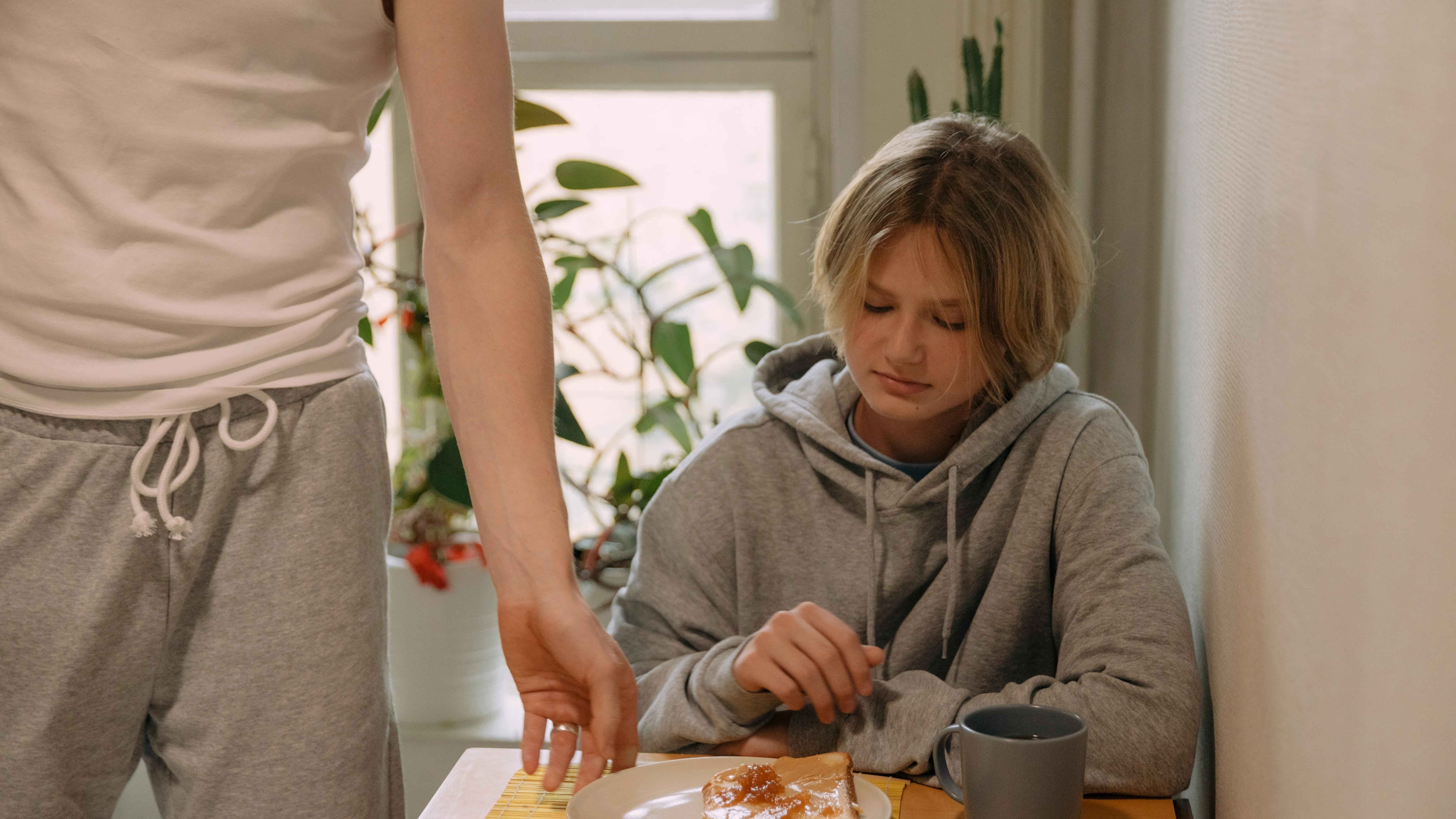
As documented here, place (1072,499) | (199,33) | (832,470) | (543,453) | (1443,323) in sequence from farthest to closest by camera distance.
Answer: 1. (832,470)
2. (1072,499)
3. (543,453)
4. (199,33)
5. (1443,323)

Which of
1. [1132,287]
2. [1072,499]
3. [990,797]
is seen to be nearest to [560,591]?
[990,797]

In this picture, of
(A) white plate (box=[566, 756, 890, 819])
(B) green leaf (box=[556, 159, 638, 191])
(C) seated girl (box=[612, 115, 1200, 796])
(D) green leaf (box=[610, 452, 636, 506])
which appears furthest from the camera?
(D) green leaf (box=[610, 452, 636, 506])

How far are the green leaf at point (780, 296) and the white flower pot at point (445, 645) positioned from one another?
65cm

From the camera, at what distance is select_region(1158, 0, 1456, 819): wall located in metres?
0.34

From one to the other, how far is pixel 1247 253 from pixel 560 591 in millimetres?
503

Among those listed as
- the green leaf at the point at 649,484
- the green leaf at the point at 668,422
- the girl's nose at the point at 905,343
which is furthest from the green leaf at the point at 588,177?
the girl's nose at the point at 905,343

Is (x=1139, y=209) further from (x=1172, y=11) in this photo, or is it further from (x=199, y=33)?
(x=199, y=33)

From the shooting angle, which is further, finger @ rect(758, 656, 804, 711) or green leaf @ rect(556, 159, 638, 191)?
green leaf @ rect(556, 159, 638, 191)

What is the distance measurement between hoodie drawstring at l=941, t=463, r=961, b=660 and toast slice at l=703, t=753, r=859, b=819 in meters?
0.40

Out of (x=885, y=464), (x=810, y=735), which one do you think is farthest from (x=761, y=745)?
(x=885, y=464)

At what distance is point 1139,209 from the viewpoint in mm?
1877

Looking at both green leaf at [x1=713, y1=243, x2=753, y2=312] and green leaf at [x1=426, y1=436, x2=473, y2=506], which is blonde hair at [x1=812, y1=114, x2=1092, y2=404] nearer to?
green leaf at [x1=713, y1=243, x2=753, y2=312]

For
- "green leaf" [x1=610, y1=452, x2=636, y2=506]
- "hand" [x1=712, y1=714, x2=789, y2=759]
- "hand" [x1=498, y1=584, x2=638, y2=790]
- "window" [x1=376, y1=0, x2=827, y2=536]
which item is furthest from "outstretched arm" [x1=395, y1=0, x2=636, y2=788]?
"window" [x1=376, y1=0, x2=827, y2=536]

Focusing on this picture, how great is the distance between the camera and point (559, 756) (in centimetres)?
83
